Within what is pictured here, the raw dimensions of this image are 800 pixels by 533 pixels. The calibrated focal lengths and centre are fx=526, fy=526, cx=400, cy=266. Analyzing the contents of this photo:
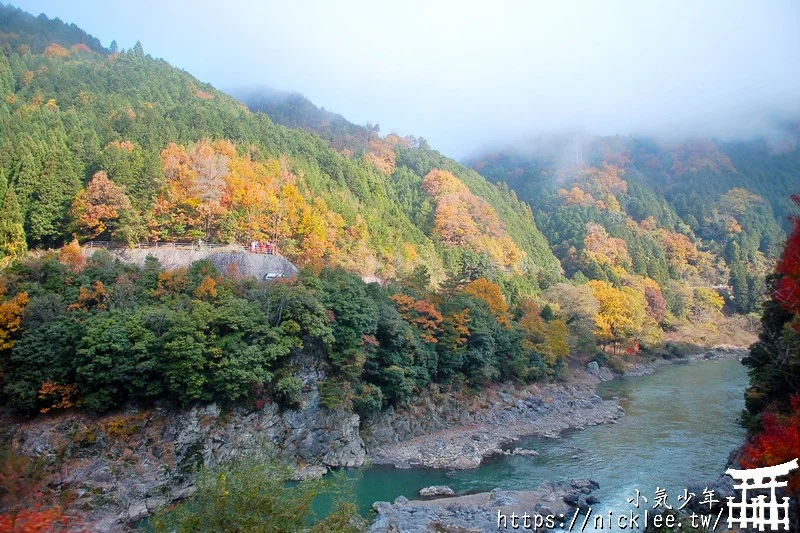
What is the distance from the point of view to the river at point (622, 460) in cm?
2106

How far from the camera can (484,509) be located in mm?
18750

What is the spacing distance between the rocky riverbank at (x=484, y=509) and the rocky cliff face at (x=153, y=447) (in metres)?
5.11

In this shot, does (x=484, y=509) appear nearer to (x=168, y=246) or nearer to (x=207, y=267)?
(x=207, y=267)

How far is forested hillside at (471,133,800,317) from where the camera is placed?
248 ft

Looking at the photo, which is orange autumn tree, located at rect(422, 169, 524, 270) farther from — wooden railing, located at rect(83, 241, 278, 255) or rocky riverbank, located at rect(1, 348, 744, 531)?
rocky riverbank, located at rect(1, 348, 744, 531)

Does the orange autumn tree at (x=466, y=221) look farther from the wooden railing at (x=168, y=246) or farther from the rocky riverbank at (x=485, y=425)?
the wooden railing at (x=168, y=246)

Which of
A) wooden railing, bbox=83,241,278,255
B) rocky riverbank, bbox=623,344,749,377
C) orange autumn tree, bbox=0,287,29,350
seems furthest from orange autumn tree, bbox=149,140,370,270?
rocky riverbank, bbox=623,344,749,377

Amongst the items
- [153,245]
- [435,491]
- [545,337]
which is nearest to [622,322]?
[545,337]

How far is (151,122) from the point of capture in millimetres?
42719

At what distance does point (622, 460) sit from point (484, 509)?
8748 mm

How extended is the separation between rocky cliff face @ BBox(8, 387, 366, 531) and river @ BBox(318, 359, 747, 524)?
2706 mm

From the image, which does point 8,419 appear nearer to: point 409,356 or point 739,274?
point 409,356

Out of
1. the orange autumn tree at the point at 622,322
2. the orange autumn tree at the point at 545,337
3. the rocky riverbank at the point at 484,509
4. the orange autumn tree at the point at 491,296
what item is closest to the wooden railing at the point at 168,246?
the orange autumn tree at the point at 491,296

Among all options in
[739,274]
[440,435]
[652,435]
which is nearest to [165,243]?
[440,435]
